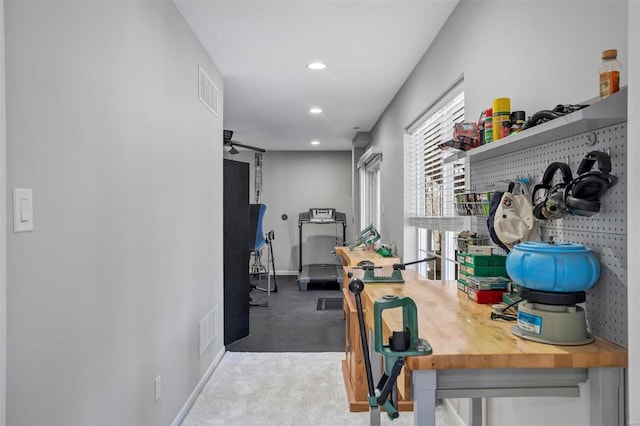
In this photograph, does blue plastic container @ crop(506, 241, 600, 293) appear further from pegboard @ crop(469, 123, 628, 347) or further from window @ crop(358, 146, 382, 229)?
window @ crop(358, 146, 382, 229)

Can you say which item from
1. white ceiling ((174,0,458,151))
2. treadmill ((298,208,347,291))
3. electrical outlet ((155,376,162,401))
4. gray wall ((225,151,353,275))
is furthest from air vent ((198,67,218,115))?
gray wall ((225,151,353,275))

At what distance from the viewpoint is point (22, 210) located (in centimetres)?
111

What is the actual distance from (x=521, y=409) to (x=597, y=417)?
2.25ft

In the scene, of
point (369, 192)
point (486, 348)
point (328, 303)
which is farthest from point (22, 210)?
point (369, 192)

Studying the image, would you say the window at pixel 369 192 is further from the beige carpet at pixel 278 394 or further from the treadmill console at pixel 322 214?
the beige carpet at pixel 278 394

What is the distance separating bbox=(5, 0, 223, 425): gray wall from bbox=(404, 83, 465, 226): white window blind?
5.60 feet

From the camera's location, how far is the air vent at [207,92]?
2916 mm

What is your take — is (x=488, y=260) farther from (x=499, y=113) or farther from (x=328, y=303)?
(x=328, y=303)

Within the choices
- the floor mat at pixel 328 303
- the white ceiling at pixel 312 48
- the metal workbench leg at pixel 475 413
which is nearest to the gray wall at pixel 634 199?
the metal workbench leg at pixel 475 413

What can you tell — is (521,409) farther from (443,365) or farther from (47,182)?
(47,182)

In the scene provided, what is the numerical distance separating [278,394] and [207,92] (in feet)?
7.38

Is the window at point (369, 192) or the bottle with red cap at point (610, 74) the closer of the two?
the bottle with red cap at point (610, 74)

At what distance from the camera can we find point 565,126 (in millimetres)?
1184

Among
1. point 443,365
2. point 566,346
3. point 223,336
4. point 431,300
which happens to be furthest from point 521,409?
point 223,336
